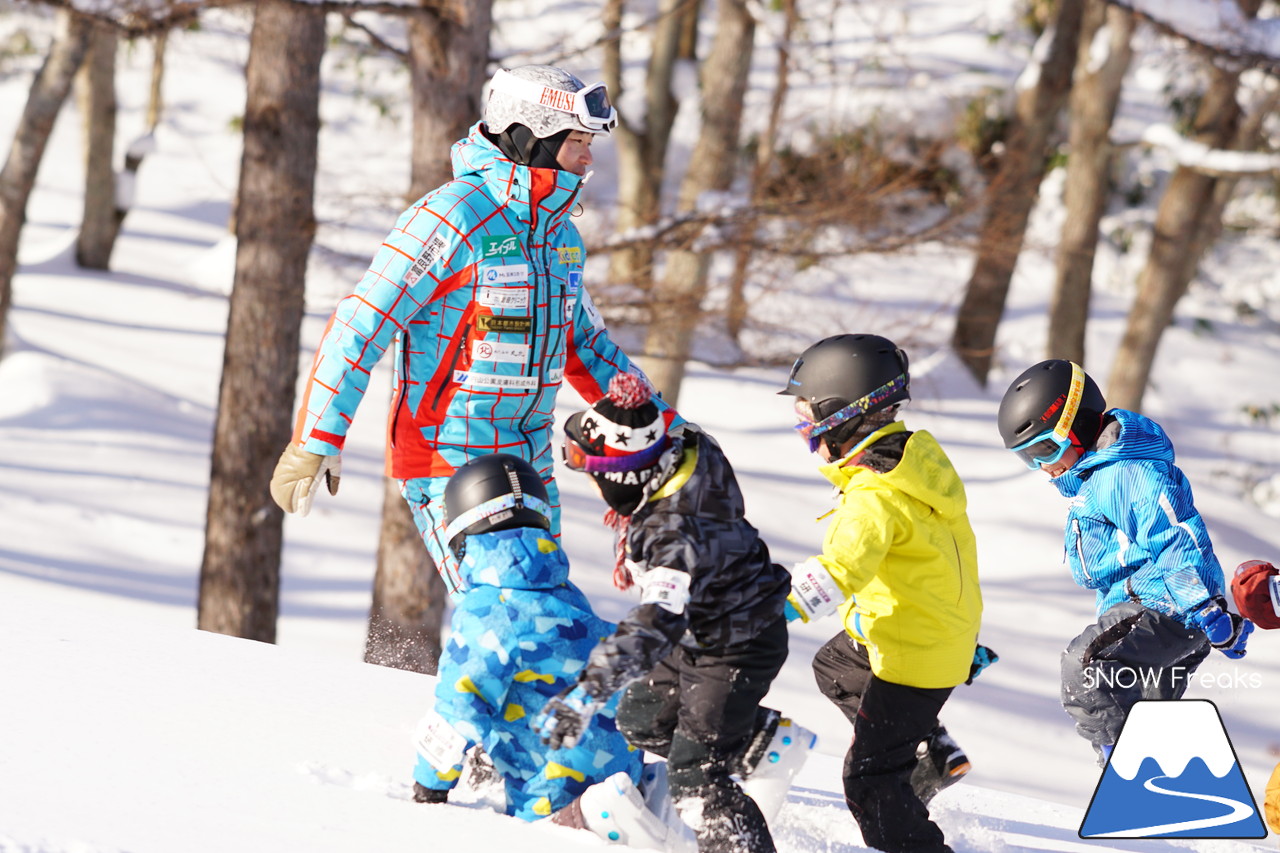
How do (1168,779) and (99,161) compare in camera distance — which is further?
(99,161)

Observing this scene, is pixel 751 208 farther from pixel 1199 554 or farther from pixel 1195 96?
pixel 1195 96

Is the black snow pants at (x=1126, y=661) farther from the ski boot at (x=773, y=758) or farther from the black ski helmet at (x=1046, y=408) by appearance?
the ski boot at (x=773, y=758)

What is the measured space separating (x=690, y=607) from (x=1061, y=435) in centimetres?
152

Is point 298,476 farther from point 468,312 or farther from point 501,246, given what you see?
point 501,246

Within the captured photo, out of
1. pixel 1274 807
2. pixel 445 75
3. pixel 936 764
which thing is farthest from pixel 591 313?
pixel 445 75

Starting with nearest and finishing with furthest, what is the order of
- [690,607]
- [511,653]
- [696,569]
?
[696,569] → [690,607] → [511,653]

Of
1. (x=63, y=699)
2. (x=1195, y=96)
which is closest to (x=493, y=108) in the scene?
(x=63, y=699)

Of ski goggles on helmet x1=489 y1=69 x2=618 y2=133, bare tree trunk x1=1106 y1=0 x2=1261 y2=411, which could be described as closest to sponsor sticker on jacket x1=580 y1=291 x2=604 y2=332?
ski goggles on helmet x1=489 y1=69 x2=618 y2=133

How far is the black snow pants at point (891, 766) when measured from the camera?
365 centimetres

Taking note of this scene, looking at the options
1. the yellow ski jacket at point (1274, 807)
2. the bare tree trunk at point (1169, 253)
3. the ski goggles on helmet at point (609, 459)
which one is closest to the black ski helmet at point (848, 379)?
the ski goggles on helmet at point (609, 459)

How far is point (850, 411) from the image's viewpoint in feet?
12.0

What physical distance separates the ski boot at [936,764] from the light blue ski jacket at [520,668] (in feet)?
2.88

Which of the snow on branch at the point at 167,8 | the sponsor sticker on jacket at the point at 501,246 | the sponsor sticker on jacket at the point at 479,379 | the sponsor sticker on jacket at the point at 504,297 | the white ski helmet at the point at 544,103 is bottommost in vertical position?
the sponsor sticker on jacket at the point at 479,379

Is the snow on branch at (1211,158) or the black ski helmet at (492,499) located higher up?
the snow on branch at (1211,158)
